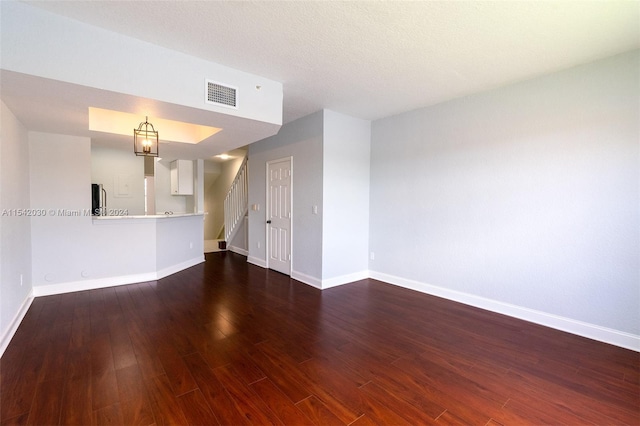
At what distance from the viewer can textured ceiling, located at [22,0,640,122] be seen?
2.04 m

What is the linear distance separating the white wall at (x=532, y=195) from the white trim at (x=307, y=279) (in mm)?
1280

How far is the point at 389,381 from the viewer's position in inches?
85.1

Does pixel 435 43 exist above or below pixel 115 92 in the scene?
above

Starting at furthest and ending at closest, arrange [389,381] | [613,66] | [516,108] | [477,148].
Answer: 1. [477,148]
2. [516,108]
3. [613,66]
4. [389,381]

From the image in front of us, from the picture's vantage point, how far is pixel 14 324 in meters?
2.87

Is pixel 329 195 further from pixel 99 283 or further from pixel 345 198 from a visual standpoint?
pixel 99 283

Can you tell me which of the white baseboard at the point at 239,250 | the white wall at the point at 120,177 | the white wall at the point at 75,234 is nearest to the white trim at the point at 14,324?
the white wall at the point at 75,234

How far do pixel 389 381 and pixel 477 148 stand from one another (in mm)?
2964

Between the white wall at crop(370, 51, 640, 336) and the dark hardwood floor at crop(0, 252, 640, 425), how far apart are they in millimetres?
490

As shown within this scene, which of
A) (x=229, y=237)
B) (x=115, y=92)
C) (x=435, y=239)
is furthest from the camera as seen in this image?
(x=229, y=237)

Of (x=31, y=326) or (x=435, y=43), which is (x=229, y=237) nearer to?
(x=31, y=326)

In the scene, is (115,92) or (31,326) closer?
(115,92)

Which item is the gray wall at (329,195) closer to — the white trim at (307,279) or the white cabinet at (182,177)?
the white trim at (307,279)

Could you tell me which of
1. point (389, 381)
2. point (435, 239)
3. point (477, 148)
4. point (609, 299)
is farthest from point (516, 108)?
point (389, 381)
